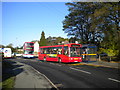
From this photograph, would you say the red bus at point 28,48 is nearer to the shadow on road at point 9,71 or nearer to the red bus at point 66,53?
the red bus at point 66,53

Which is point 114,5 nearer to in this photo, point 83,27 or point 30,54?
point 83,27

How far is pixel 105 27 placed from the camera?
3148 centimetres

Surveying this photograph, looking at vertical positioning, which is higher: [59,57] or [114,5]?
[114,5]

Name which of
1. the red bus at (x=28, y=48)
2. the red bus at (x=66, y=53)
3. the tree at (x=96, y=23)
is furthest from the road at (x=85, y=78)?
the red bus at (x=28, y=48)

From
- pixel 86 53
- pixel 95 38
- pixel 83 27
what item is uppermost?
pixel 83 27

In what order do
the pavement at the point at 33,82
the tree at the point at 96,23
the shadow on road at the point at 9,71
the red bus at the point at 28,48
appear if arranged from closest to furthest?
the pavement at the point at 33,82
the shadow on road at the point at 9,71
the tree at the point at 96,23
the red bus at the point at 28,48

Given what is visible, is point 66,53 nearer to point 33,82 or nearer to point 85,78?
point 85,78

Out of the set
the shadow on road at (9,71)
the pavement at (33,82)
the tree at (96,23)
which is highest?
the tree at (96,23)

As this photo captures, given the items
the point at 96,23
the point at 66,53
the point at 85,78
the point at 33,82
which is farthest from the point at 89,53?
the point at 33,82

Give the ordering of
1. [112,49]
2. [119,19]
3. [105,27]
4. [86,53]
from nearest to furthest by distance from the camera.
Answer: [112,49]
[86,53]
[119,19]
[105,27]

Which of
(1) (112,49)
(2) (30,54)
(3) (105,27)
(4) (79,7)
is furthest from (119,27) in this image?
(2) (30,54)

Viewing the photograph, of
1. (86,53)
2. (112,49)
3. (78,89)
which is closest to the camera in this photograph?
(78,89)

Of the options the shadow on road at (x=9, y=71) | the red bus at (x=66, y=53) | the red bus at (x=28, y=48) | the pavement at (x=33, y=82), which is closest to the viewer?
the pavement at (x=33, y=82)

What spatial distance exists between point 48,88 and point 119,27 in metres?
23.7
